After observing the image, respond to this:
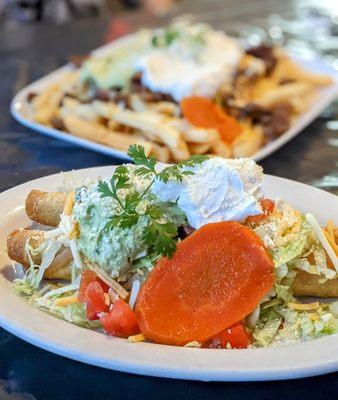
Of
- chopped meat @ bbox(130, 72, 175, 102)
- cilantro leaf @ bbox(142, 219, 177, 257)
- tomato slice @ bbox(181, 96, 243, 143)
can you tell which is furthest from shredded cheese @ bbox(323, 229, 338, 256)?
chopped meat @ bbox(130, 72, 175, 102)

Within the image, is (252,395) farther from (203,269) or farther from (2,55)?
(2,55)

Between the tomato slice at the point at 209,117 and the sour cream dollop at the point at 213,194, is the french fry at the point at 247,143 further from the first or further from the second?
the sour cream dollop at the point at 213,194

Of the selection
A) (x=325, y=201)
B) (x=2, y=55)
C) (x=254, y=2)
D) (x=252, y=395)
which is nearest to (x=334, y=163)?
(x=325, y=201)

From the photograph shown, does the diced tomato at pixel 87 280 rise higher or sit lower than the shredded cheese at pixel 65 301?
higher

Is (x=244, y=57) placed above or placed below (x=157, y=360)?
below

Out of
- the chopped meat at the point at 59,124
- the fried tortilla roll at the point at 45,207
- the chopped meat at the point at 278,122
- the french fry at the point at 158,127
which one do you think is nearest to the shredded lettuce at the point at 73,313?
the fried tortilla roll at the point at 45,207

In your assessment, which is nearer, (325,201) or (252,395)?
(252,395)

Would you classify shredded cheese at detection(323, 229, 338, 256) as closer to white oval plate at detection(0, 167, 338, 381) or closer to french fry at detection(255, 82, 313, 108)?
white oval plate at detection(0, 167, 338, 381)
